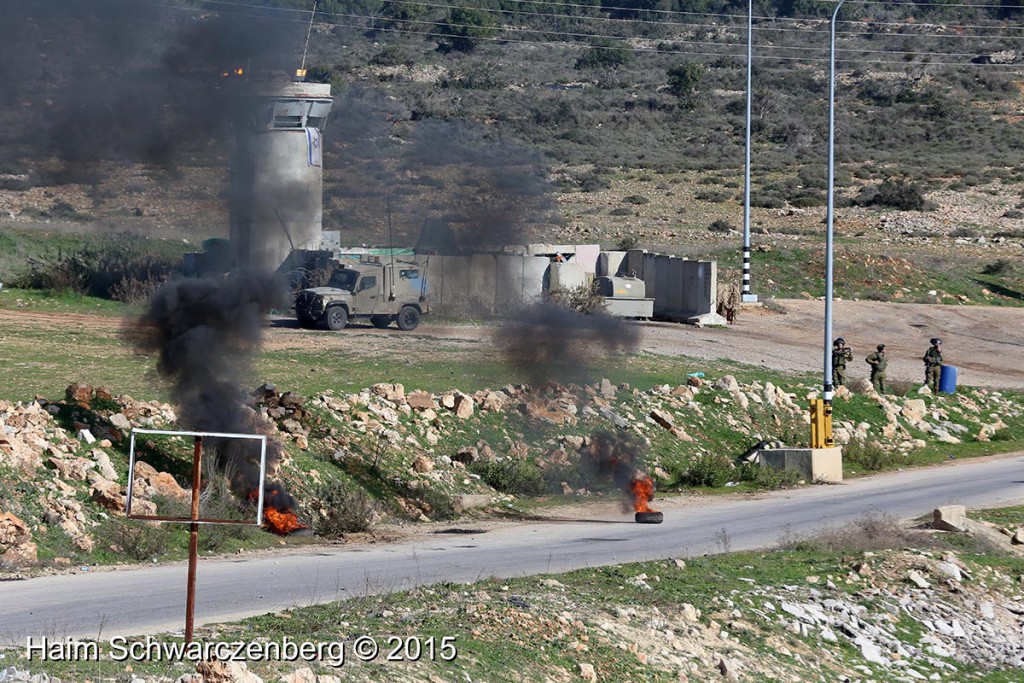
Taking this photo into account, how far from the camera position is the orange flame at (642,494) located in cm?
2492

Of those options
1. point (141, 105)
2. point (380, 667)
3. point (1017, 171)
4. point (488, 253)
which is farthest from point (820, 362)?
point (1017, 171)

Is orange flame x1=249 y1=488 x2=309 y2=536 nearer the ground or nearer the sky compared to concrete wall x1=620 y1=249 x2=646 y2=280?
nearer the ground

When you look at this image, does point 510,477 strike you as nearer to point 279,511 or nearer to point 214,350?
point 279,511

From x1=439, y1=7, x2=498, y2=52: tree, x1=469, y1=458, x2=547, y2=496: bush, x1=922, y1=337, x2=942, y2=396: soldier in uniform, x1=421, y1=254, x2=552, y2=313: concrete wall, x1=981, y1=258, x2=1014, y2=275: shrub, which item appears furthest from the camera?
x1=439, y1=7, x2=498, y2=52: tree

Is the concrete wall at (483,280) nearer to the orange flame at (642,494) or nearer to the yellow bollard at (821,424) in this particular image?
the orange flame at (642,494)

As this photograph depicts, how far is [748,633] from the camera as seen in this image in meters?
17.5

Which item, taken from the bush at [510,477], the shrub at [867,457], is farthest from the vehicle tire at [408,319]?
the bush at [510,477]

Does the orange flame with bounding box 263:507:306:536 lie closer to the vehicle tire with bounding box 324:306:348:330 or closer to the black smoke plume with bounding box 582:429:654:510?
the black smoke plume with bounding box 582:429:654:510

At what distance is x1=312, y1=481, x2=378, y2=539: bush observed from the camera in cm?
2195

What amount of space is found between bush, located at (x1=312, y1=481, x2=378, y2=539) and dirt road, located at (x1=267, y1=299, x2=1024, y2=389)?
33.4 ft

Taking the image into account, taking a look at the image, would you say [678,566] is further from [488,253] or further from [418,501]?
[488,253]

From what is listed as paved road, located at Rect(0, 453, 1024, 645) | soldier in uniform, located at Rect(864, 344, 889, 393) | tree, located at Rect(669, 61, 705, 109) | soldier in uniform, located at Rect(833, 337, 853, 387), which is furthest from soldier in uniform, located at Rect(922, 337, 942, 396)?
tree, located at Rect(669, 61, 705, 109)

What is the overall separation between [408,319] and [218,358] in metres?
15.9

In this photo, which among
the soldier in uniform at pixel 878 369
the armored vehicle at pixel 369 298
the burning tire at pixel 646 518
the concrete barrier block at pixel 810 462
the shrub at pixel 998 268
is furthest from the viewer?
the shrub at pixel 998 268
